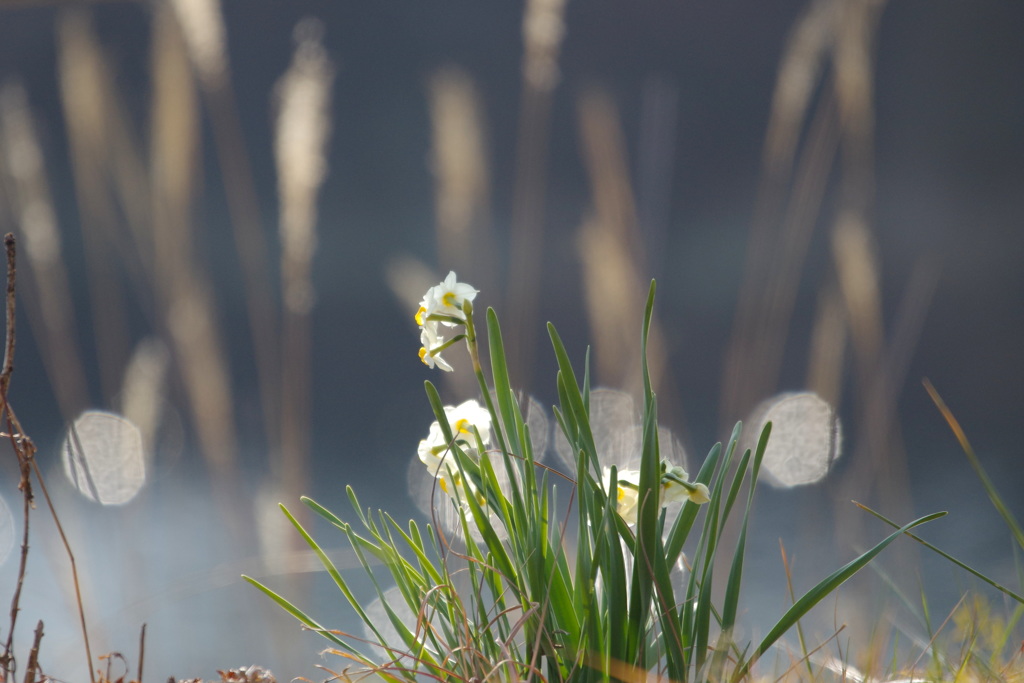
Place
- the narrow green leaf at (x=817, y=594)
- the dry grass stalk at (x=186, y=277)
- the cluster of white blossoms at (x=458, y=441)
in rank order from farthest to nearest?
the dry grass stalk at (x=186, y=277), the cluster of white blossoms at (x=458, y=441), the narrow green leaf at (x=817, y=594)

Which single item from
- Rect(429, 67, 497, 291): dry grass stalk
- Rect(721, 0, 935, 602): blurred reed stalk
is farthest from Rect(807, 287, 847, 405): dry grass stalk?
Rect(429, 67, 497, 291): dry grass stalk

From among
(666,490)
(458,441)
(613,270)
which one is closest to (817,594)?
(666,490)

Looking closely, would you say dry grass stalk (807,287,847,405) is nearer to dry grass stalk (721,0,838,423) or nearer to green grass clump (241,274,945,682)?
dry grass stalk (721,0,838,423)

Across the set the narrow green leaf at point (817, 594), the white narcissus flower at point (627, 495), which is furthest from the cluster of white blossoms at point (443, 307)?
the narrow green leaf at point (817, 594)

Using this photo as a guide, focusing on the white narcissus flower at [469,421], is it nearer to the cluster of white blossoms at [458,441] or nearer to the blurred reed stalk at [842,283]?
the cluster of white blossoms at [458,441]

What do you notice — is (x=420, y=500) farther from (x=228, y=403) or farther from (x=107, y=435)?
(x=107, y=435)

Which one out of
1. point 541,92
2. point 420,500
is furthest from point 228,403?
point 541,92
